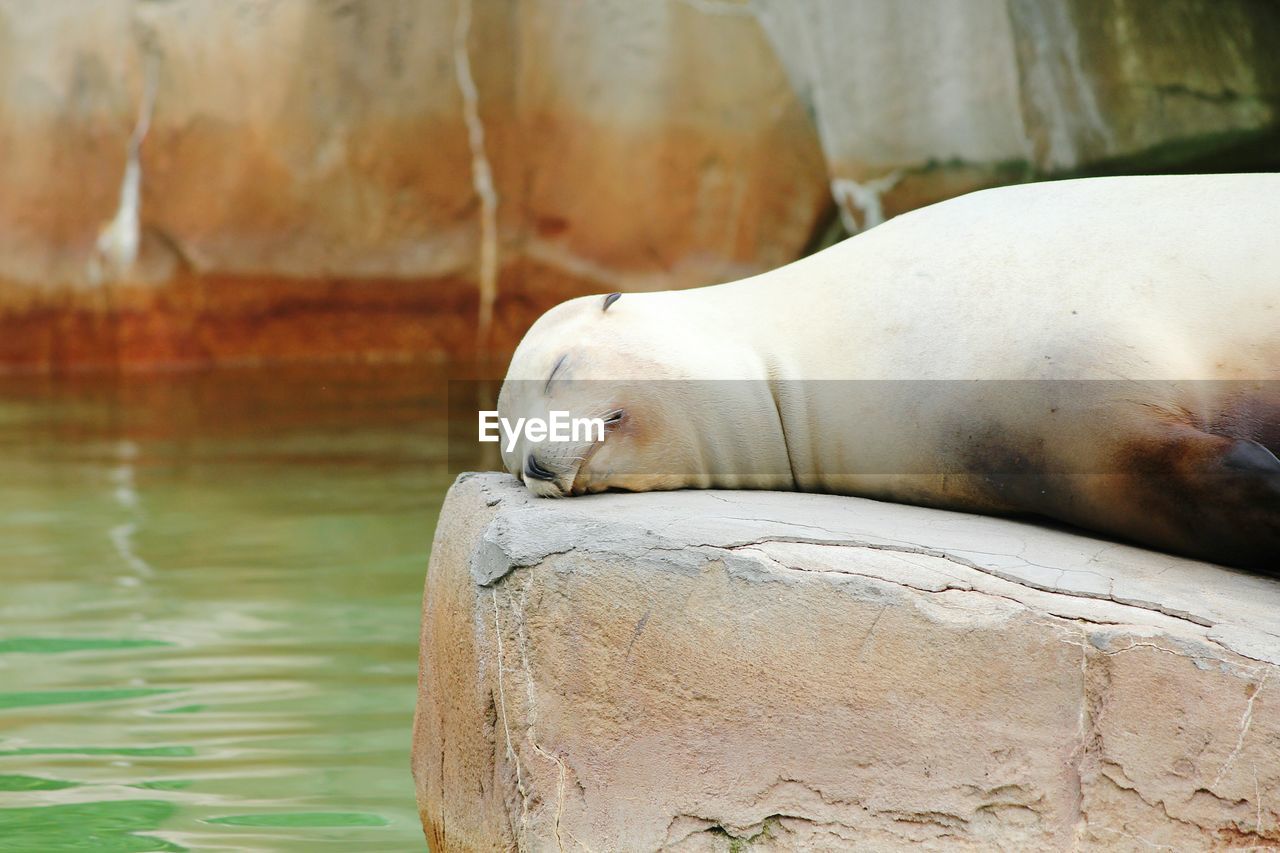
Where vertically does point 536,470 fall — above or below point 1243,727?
above

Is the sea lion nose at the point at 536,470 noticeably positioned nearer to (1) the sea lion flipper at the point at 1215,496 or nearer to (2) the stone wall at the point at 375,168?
(1) the sea lion flipper at the point at 1215,496

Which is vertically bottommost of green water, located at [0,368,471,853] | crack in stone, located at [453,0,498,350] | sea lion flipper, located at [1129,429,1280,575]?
green water, located at [0,368,471,853]

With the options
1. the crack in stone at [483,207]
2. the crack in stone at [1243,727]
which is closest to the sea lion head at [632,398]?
the crack in stone at [1243,727]

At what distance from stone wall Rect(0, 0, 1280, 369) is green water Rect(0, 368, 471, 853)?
1.58 metres

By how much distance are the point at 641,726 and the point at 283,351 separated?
8154mm

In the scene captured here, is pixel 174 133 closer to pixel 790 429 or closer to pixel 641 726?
pixel 790 429

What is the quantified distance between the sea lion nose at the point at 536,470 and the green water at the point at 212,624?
30.7 inches

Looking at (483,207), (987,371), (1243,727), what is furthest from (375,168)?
(1243,727)

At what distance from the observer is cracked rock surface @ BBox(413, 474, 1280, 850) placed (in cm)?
230

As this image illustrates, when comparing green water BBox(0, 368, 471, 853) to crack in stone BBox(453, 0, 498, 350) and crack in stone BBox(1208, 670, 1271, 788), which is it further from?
crack in stone BBox(453, 0, 498, 350)

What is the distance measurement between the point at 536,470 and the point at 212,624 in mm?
2124

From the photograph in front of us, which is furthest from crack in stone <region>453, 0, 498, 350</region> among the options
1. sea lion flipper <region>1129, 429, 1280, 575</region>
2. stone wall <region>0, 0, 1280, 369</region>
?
sea lion flipper <region>1129, 429, 1280, 575</region>

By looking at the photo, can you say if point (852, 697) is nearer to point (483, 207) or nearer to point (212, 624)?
point (212, 624)

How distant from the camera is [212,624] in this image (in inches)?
182
